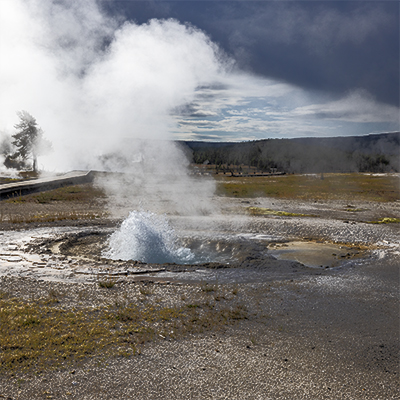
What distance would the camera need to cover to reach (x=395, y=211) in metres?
30.8

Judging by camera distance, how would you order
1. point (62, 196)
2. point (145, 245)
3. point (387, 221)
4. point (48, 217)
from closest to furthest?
1. point (145, 245)
2. point (48, 217)
3. point (387, 221)
4. point (62, 196)

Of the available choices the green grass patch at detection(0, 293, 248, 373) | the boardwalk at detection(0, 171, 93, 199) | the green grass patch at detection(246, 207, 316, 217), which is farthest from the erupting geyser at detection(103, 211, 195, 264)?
the boardwalk at detection(0, 171, 93, 199)

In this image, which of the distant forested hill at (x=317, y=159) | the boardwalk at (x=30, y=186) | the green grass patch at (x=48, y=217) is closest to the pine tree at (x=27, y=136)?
the boardwalk at (x=30, y=186)

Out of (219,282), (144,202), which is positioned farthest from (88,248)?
(144,202)

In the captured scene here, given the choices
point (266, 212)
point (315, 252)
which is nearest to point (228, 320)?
point (315, 252)

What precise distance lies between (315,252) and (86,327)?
1142 centimetres

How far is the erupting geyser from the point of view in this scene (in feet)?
50.3

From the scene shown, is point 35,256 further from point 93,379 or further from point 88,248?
point 93,379

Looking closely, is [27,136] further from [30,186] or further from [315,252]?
[315,252]

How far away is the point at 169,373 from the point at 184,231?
13.8m

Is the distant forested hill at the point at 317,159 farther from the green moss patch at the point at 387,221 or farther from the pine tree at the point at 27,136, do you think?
the green moss patch at the point at 387,221

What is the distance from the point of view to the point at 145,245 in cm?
1619

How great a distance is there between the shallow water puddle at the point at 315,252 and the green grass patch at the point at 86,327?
20.0 feet

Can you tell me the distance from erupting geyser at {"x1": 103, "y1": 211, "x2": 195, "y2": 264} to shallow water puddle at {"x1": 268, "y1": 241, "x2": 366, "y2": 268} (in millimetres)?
4138
